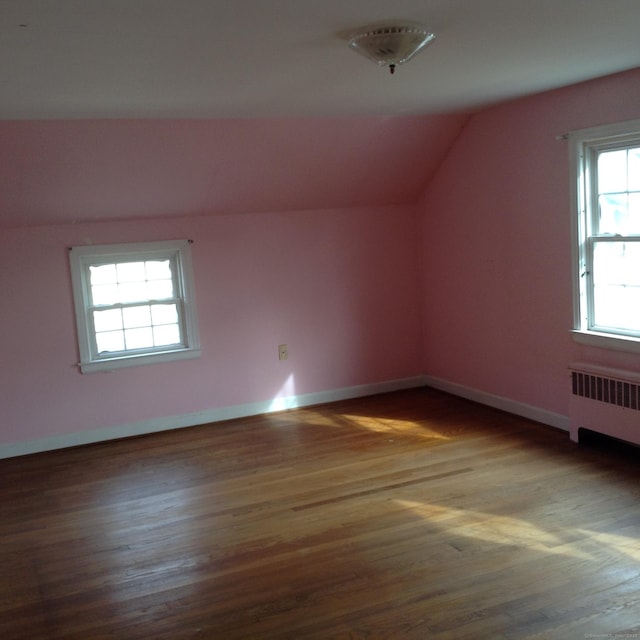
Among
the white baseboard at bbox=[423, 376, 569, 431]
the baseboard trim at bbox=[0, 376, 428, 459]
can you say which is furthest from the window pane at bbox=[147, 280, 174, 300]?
the white baseboard at bbox=[423, 376, 569, 431]

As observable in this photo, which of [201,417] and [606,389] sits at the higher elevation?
[606,389]

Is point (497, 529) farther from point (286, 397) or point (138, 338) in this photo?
point (138, 338)

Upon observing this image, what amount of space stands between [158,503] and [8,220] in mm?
2258

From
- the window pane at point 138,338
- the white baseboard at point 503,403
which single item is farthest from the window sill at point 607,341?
the window pane at point 138,338

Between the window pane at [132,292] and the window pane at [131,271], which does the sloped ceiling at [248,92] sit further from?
the window pane at [132,292]

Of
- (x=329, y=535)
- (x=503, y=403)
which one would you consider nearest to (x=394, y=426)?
(x=503, y=403)

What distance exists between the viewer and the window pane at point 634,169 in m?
4.20

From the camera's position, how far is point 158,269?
18.1 ft

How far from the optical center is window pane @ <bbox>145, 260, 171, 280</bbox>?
548 cm

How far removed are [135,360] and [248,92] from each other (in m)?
2.42

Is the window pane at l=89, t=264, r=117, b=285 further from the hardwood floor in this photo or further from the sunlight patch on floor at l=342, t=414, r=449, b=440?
the sunlight patch on floor at l=342, t=414, r=449, b=440

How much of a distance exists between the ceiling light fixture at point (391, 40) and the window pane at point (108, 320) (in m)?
3.19

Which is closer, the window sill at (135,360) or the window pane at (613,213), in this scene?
the window pane at (613,213)

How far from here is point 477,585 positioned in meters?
2.96
